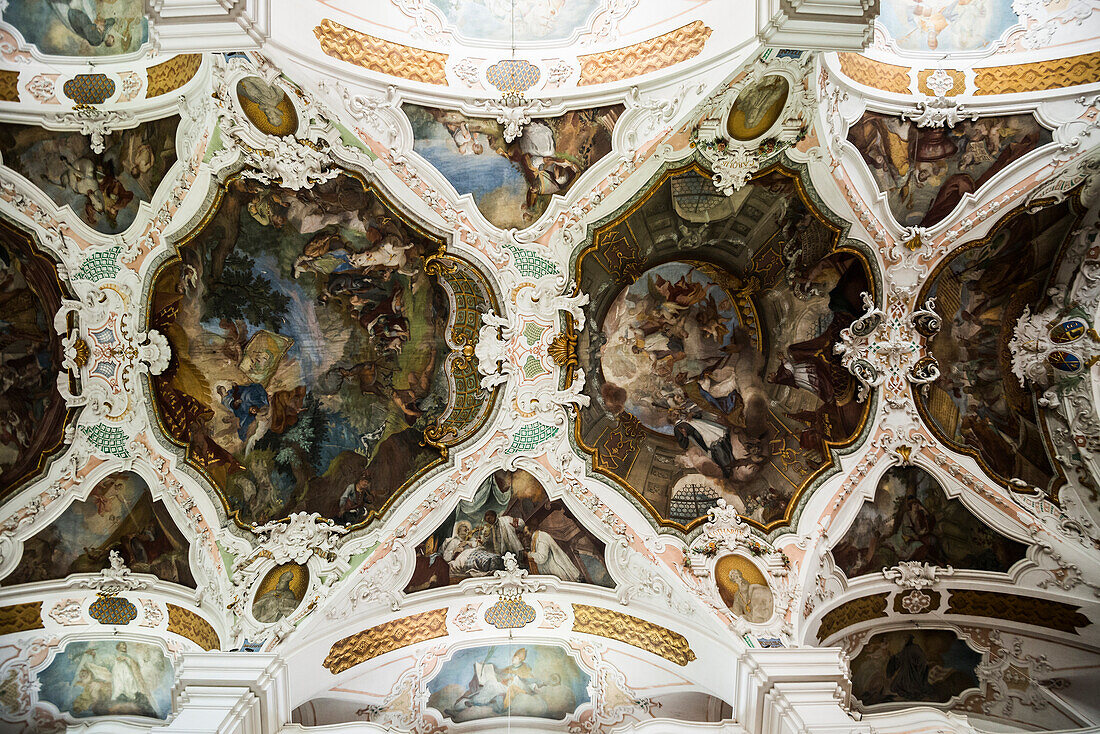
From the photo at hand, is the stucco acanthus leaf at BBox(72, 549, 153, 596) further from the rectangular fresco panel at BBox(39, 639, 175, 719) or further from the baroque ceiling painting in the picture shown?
the rectangular fresco panel at BBox(39, 639, 175, 719)

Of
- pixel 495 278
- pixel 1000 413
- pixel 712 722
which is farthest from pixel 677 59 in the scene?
pixel 712 722

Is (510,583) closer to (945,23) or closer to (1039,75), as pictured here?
(945,23)

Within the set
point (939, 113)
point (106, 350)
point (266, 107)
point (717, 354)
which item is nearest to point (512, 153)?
point (266, 107)

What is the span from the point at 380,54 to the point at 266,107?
166 centimetres

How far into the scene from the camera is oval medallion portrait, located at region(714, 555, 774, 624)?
9602 millimetres

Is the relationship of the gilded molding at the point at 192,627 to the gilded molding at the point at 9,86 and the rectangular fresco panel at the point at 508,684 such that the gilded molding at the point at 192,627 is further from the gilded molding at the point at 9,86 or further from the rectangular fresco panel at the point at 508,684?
the gilded molding at the point at 9,86

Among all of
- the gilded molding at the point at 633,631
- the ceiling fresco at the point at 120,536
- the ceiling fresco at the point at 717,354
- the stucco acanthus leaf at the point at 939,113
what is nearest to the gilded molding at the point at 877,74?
the stucco acanthus leaf at the point at 939,113

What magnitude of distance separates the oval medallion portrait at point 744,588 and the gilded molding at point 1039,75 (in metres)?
7.40

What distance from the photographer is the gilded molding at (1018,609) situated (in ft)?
31.4

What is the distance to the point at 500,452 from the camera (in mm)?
10359

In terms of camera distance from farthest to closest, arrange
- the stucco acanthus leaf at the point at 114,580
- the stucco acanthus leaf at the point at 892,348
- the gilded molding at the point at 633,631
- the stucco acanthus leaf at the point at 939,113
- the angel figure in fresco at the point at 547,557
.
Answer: the angel figure in fresco at the point at 547,557 → the stucco acanthus leaf at the point at 892,348 → the gilded molding at the point at 633,631 → the stucco acanthus leaf at the point at 114,580 → the stucco acanthus leaf at the point at 939,113

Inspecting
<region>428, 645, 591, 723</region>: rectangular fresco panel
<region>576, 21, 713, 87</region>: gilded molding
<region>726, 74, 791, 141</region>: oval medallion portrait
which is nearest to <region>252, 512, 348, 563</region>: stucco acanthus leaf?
<region>428, 645, 591, 723</region>: rectangular fresco panel

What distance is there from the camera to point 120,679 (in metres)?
9.77

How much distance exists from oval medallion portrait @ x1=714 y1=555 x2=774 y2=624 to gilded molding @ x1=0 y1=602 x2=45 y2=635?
375 inches
